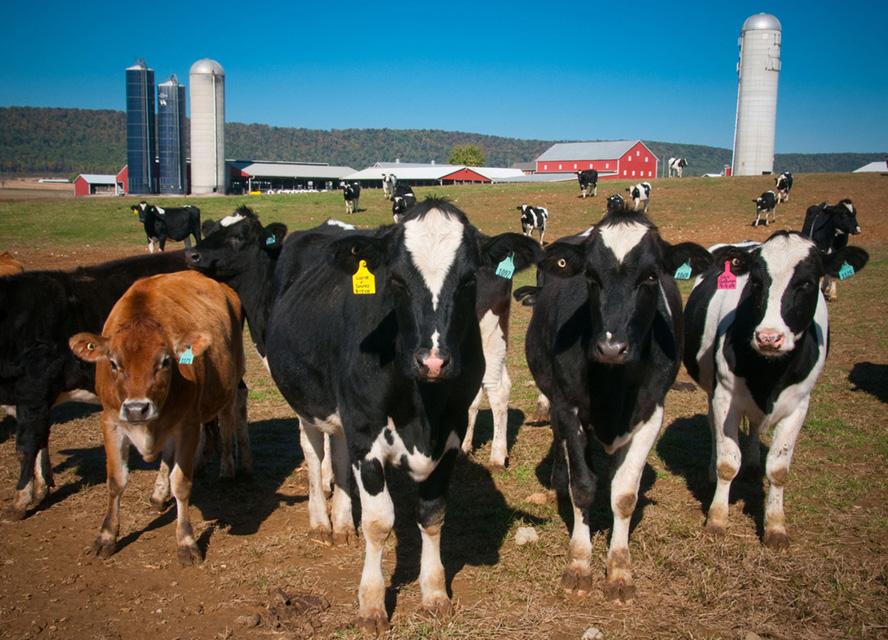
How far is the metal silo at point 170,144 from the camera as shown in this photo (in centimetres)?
7344

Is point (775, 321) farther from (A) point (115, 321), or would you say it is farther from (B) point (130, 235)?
(B) point (130, 235)

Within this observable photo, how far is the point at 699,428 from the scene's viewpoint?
904 centimetres

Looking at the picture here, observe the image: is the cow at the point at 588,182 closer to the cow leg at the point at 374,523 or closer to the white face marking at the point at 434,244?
the white face marking at the point at 434,244

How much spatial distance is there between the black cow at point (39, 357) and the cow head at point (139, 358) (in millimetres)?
1582

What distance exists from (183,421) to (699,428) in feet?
19.6

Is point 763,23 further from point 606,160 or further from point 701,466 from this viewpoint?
point 701,466

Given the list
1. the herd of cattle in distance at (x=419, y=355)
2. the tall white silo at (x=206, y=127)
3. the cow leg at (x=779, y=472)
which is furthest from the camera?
the tall white silo at (x=206, y=127)

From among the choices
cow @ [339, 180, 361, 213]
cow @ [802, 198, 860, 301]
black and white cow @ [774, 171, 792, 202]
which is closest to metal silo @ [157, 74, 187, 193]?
cow @ [339, 180, 361, 213]

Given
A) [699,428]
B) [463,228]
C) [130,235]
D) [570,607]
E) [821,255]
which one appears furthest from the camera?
[130,235]

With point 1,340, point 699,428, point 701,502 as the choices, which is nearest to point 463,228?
point 701,502

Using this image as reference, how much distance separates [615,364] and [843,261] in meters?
2.68

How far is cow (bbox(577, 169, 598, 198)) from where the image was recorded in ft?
148

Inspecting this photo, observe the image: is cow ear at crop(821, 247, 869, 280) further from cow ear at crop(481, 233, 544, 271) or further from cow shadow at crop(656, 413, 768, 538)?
cow ear at crop(481, 233, 544, 271)

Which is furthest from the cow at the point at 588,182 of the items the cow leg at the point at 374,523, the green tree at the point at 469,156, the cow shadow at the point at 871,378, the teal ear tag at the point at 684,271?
the green tree at the point at 469,156
